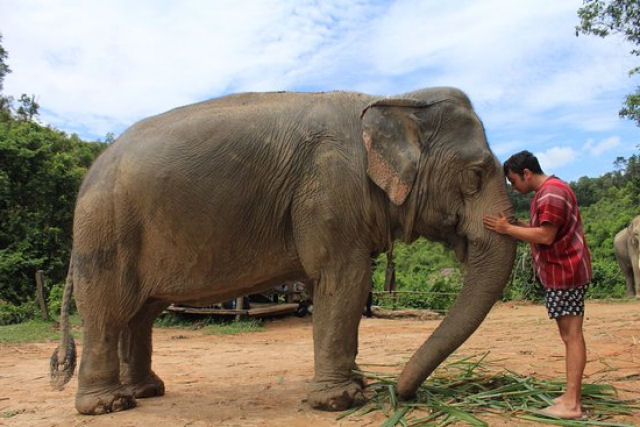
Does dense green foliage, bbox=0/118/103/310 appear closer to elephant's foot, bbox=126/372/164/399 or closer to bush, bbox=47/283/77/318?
bush, bbox=47/283/77/318

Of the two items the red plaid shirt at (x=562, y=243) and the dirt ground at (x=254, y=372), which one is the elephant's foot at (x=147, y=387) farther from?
the red plaid shirt at (x=562, y=243)

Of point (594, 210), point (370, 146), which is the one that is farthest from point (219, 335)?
point (594, 210)

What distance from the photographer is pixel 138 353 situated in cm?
479

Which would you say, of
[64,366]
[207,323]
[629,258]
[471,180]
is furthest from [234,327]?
[629,258]

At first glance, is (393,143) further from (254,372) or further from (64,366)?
(254,372)

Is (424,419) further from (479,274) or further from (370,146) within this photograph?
(370,146)

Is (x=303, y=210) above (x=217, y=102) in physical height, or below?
below

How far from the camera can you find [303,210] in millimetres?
3994

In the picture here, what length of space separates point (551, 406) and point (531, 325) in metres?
7.49

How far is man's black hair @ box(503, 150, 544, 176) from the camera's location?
3.74 metres

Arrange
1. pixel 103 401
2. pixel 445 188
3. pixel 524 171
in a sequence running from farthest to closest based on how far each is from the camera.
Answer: pixel 103 401 → pixel 445 188 → pixel 524 171

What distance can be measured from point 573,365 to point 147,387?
3.25 meters

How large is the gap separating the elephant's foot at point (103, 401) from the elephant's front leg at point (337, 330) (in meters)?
1.40

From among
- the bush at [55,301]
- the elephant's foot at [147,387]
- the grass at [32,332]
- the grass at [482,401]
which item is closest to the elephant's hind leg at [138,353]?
the elephant's foot at [147,387]
